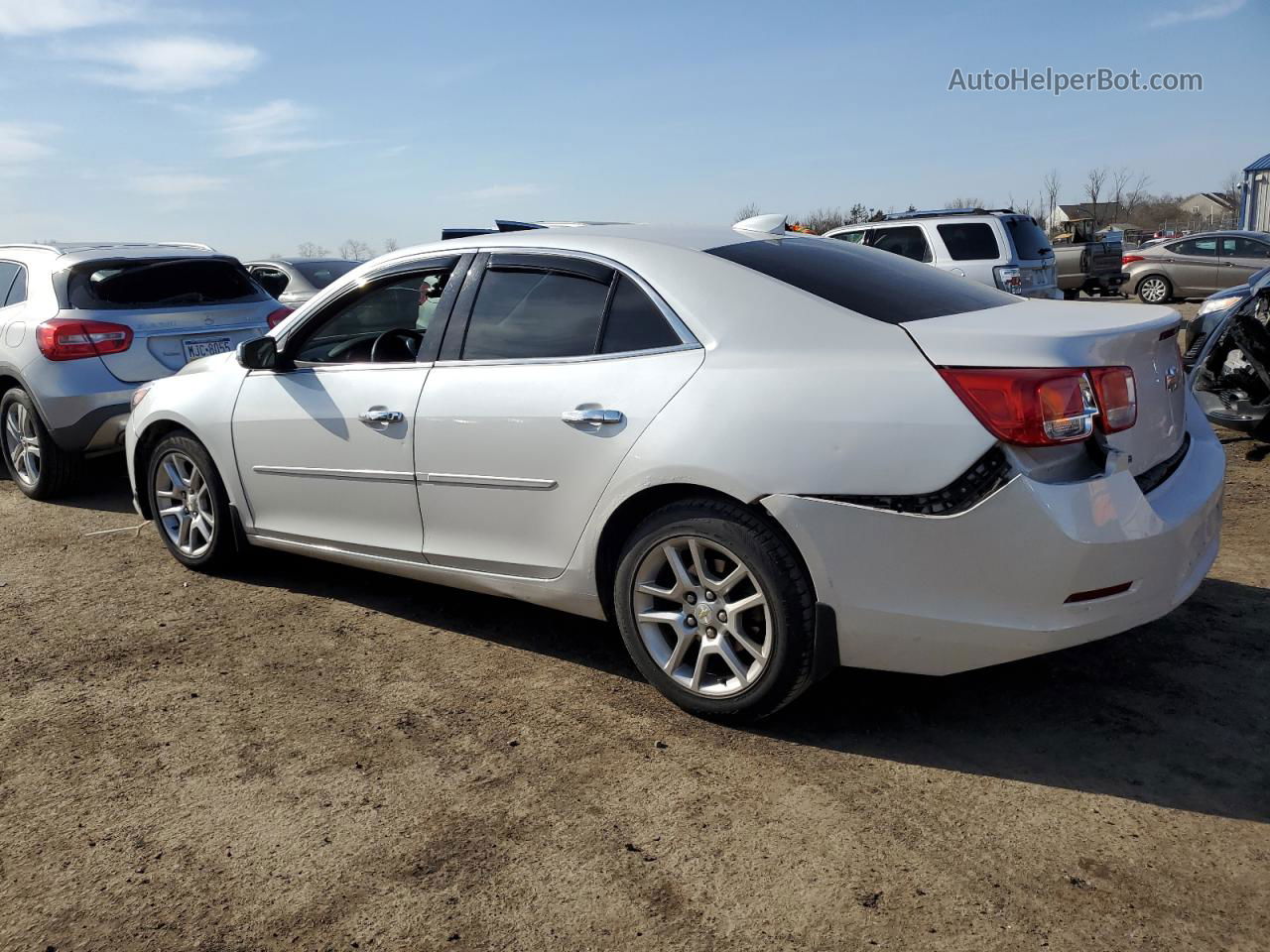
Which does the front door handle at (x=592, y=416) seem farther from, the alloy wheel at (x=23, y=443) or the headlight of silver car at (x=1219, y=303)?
the headlight of silver car at (x=1219, y=303)

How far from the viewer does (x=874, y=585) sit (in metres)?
Result: 3.09

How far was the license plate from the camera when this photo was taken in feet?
23.2

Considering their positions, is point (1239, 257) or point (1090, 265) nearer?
point (1239, 257)

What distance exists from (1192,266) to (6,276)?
19791 millimetres

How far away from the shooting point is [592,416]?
355 cm

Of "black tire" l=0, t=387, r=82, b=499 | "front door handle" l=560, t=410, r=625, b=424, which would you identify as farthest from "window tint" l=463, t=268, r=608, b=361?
"black tire" l=0, t=387, r=82, b=499

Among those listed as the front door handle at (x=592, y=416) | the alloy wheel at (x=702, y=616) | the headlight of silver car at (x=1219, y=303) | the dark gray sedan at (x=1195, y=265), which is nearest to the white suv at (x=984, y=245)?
the headlight of silver car at (x=1219, y=303)

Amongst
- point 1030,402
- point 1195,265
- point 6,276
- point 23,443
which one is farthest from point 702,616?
point 1195,265

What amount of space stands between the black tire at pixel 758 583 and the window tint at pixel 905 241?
34.9 feet

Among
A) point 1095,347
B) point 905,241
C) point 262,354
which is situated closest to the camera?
point 1095,347

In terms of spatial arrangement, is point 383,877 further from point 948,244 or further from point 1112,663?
point 948,244

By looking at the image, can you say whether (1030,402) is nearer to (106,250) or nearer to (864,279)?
(864,279)

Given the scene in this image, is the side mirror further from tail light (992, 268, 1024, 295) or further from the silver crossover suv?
tail light (992, 268, 1024, 295)

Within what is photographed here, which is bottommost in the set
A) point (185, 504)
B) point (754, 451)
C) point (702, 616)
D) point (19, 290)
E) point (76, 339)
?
point (702, 616)
